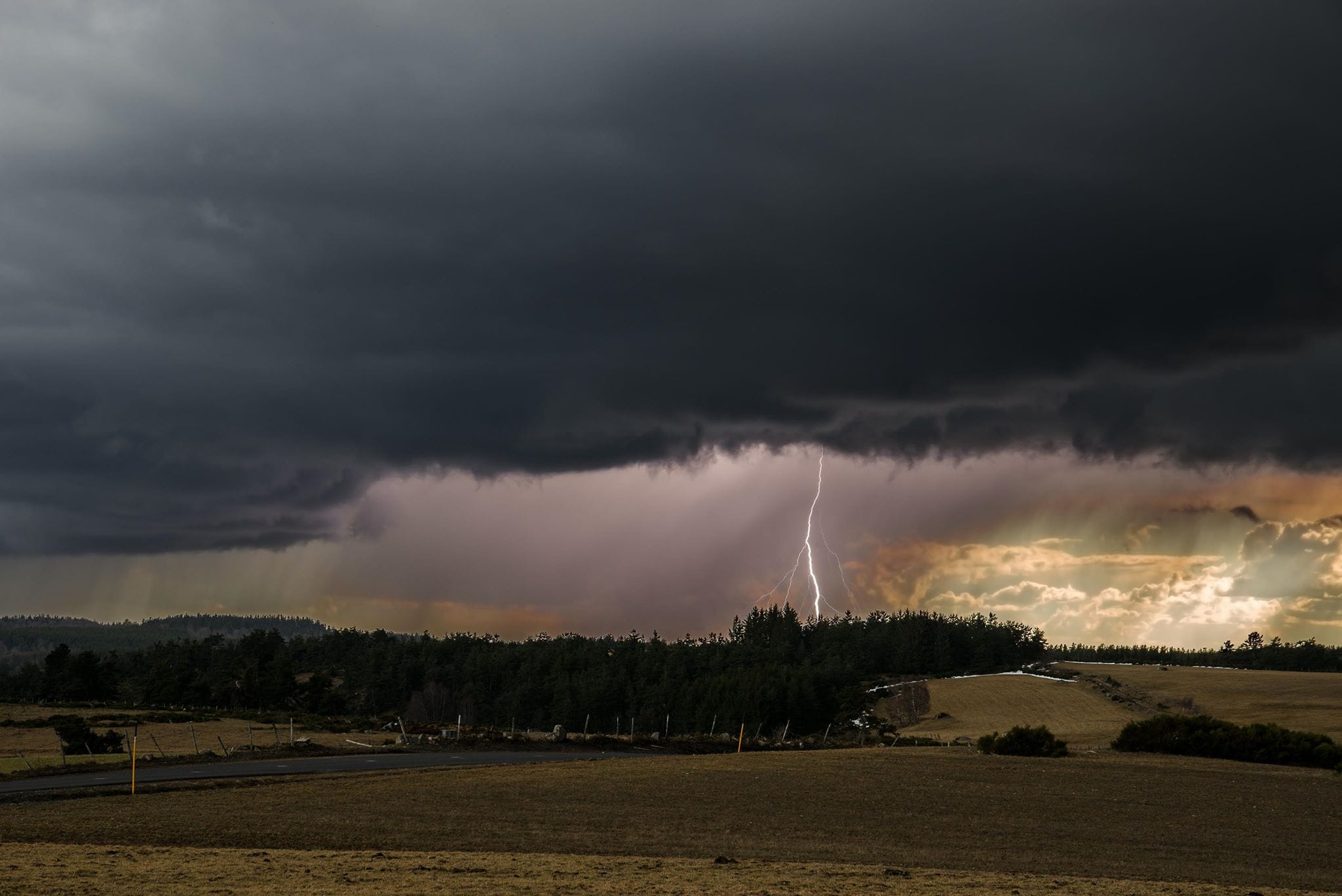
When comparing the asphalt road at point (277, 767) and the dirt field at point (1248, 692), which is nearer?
the asphalt road at point (277, 767)

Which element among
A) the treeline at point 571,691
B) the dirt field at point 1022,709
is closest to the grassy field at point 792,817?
the dirt field at point 1022,709

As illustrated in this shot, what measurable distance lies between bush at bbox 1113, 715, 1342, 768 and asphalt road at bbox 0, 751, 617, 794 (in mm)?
32367

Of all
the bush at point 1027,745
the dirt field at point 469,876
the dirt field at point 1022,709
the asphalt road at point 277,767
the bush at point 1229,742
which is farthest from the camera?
the dirt field at point 1022,709

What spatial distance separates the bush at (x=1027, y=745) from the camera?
62719mm

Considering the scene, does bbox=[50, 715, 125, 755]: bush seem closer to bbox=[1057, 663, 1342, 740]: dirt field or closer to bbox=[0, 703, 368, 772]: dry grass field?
bbox=[0, 703, 368, 772]: dry grass field

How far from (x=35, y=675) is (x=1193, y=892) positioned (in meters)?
201

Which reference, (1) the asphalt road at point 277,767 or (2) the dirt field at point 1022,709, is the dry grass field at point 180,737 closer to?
(1) the asphalt road at point 277,767

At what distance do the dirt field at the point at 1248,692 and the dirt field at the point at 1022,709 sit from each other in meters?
8.02

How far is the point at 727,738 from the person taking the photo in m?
79.9

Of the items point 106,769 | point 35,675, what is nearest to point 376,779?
point 106,769

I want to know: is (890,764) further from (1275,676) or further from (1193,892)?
(1275,676)

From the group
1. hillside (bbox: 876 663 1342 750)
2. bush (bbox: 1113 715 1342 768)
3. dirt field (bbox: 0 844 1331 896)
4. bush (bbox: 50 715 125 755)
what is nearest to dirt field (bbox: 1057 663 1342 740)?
hillside (bbox: 876 663 1342 750)

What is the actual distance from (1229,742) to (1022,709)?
2244 inches

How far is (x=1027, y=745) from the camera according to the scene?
63.2 meters
